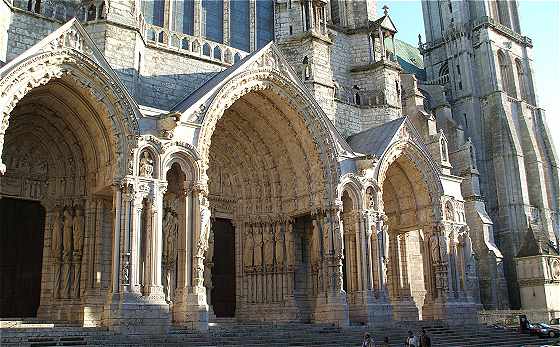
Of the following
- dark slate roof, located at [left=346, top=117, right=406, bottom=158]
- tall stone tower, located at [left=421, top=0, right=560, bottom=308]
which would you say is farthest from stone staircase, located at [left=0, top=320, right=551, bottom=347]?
tall stone tower, located at [left=421, top=0, right=560, bottom=308]

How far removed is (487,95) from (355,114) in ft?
60.2

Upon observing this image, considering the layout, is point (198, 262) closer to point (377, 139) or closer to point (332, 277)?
point (332, 277)

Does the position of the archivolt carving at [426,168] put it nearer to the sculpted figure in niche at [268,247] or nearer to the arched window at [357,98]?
the arched window at [357,98]

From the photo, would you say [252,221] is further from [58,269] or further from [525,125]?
[525,125]

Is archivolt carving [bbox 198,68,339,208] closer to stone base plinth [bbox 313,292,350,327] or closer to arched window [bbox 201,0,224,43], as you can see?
stone base plinth [bbox 313,292,350,327]

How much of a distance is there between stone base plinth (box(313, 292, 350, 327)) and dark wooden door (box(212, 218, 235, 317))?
8.86ft

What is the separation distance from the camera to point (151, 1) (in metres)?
18.9

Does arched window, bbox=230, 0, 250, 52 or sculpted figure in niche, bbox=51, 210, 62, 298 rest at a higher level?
arched window, bbox=230, 0, 250, 52

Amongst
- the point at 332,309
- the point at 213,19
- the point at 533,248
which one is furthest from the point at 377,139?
the point at 533,248

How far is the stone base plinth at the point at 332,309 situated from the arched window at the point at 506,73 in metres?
26.5

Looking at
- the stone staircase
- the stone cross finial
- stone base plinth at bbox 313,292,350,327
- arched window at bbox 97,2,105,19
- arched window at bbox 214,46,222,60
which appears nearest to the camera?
the stone staircase

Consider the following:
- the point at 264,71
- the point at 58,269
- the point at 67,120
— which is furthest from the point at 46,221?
the point at 264,71

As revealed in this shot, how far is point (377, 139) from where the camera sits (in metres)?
18.2

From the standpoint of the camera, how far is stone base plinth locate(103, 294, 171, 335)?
11.8 m
